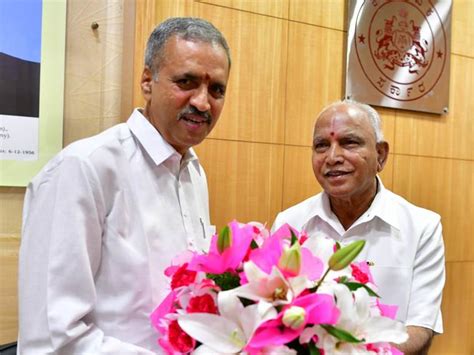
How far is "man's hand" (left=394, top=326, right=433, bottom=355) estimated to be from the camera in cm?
166

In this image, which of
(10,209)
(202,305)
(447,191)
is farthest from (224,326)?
(447,191)

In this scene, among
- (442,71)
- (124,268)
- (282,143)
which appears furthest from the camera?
(442,71)

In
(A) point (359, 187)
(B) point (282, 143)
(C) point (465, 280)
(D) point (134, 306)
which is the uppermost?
(B) point (282, 143)

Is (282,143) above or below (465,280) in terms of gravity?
above

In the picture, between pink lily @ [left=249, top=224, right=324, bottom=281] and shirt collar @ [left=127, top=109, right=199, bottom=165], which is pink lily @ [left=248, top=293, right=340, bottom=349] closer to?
pink lily @ [left=249, top=224, right=324, bottom=281]

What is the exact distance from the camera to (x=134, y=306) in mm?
1262

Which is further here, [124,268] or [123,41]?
[123,41]

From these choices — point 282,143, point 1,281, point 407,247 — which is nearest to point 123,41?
point 282,143

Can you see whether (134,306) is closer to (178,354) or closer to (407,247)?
(178,354)

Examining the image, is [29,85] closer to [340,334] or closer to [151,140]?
[151,140]

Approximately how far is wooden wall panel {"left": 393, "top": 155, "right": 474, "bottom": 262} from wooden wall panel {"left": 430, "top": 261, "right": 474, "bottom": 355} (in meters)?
0.08

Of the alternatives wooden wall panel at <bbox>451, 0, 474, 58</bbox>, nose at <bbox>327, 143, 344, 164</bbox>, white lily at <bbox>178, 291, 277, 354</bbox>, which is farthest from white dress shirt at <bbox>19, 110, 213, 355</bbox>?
wooden wall panel at <bbox>451, 0, 474, 58</bbox>

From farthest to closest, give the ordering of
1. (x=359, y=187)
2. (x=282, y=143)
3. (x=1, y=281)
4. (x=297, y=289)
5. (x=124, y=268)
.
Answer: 1. (x=282, y=143)
2. (x=1, y=281)
3. (x=359, y=187)
4. (x=124, y=268)
5. (x=297, y=289)

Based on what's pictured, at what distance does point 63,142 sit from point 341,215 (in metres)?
1.20
